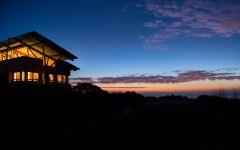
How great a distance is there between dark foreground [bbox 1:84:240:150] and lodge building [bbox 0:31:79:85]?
1085cm

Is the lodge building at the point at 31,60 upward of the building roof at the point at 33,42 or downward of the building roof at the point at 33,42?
downward

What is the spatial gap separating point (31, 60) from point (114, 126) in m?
21.4

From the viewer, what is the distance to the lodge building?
106 ft

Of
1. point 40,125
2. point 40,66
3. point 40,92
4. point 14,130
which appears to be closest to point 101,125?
point 40,125

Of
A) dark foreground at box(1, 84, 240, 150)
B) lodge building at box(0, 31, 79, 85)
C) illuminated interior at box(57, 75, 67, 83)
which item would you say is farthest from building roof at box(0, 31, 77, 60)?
dark foreground at box(1, 84, 240, 150)

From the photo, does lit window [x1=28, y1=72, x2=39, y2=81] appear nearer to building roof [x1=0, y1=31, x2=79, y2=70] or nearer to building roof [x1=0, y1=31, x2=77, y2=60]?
building roof [x1=0, y1=31, x2=79, y2=70]

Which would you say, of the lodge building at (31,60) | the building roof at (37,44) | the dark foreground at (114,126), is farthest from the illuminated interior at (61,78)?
the dark foreground at (114,126)

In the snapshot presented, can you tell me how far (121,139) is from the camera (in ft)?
49.6

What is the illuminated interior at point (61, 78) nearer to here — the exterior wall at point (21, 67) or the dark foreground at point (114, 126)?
the exterior wall at point (21, 67)

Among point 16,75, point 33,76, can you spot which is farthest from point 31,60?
point 16,75

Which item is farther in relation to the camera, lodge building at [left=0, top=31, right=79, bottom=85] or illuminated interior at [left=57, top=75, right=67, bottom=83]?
A: illuminated interior at [left=57, top=75, right=67, bottom=83]

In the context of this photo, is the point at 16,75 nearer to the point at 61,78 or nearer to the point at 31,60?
the point at 31,60

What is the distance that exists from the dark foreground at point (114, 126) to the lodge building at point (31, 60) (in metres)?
10.8

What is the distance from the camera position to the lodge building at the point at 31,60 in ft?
106
